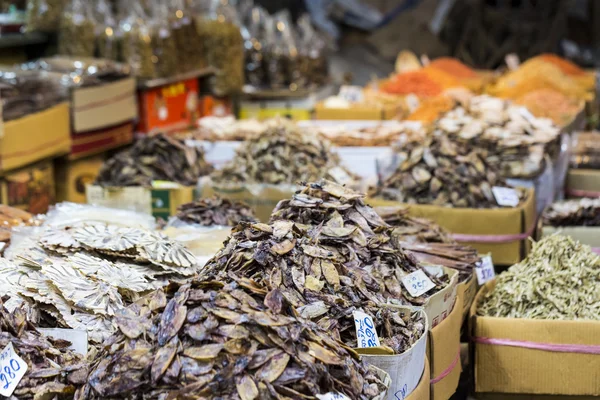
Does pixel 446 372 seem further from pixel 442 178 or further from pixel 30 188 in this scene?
pixel 30 188

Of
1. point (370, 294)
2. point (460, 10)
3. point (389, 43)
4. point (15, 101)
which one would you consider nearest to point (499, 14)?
point (460, 10)

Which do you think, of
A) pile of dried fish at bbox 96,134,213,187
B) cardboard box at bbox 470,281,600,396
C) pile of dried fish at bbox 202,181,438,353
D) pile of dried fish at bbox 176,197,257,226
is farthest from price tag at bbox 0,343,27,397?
pile of dried fish at bbox 96,134,213,187

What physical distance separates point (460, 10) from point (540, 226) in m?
5.42

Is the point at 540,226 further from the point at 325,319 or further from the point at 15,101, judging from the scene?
the point at 15,101

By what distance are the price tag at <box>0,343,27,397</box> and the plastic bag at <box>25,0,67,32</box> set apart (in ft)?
12.7

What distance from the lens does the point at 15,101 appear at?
392cm

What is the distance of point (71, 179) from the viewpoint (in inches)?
181

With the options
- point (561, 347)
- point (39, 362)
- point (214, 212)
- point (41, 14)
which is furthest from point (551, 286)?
point (41, 14)

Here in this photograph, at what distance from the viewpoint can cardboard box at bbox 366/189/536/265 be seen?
2.84m

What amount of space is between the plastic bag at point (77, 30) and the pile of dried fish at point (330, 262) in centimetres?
338

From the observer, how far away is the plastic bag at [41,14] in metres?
5.05

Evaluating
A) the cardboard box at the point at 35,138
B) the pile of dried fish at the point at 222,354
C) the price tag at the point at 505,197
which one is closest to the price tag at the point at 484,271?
the price tag at the point at 505,197

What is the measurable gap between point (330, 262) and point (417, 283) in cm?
30

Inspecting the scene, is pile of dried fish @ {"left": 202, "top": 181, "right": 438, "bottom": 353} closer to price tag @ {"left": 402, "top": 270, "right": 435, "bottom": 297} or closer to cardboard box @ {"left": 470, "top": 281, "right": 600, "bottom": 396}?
price tag @ {"left": 402, "top": 270, "right": 435, "bottom": 297}
